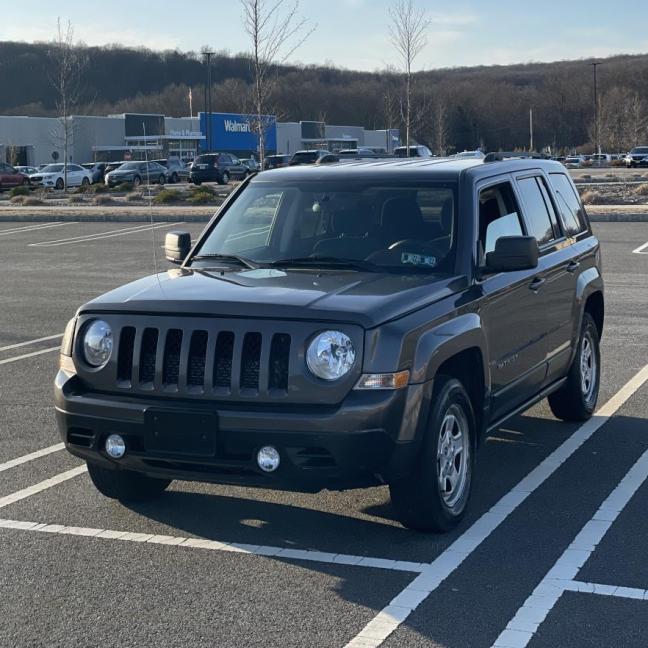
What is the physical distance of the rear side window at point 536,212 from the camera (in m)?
7.23

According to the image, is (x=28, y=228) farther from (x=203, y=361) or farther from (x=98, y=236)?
(x=203, y=361)

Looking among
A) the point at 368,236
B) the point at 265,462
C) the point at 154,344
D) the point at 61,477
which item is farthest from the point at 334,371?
the point at 61,477

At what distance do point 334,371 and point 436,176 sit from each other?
1882 millimetres

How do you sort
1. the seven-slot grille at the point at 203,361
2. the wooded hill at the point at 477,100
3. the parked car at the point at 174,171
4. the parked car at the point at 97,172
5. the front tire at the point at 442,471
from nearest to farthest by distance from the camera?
the seven-slot grille at the point at 203,361
the front tire at the point at 442,471
the parked car at the point at 174,171
the parked car at the point at 97,172
the wooded hill at the point at 477,100

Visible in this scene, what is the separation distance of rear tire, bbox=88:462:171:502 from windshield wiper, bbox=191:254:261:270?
1.28 m

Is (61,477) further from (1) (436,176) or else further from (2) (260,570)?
(1) (436,176)

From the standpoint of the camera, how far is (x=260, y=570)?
5.14 metres

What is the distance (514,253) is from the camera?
607 centimetres

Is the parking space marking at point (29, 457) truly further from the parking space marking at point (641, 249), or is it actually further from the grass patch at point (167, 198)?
the grass patch at point (167, 198)

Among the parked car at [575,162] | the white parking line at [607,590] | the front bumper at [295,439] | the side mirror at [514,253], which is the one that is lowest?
the white parking line at [607,590]

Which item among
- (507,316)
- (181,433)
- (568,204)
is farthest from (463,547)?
(568,204)

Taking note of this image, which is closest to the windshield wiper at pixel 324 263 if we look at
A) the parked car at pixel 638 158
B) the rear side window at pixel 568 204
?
the rear side window at pixel 568 204

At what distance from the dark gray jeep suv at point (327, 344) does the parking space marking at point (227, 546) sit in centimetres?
36

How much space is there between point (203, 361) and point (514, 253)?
1855 millimetres
